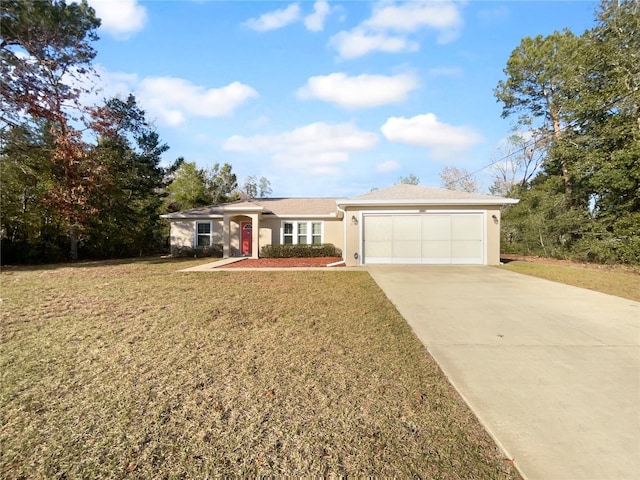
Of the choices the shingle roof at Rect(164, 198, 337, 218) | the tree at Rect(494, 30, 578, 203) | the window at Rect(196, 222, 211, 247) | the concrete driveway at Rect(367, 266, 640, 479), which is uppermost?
the tree at Rect(494, 30, 578, 203)

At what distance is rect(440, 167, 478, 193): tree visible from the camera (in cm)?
3612

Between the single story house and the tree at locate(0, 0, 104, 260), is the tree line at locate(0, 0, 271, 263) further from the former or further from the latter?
the single story house

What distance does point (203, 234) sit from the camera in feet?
61.6

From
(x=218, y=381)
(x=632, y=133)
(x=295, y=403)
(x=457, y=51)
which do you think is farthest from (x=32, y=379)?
(x=632, y=133)

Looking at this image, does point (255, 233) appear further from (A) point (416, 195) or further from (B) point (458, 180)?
(B) point (458, 180)

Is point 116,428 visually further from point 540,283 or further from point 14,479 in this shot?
point 540,283

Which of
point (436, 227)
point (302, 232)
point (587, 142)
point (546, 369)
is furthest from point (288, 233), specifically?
point (587, 142)

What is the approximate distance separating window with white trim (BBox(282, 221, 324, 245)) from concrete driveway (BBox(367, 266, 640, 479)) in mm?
11263

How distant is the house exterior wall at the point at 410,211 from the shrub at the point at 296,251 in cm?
396

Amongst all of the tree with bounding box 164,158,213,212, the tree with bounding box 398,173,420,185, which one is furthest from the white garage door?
the tree with bounding box 398,173,420,185

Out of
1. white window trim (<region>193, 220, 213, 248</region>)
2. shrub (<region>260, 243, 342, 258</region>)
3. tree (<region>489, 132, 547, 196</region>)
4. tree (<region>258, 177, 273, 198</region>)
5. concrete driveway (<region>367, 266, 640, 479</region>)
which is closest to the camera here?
concrete driveway (<region>367, 266, 640, 479</region>)

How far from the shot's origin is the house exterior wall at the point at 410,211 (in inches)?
527

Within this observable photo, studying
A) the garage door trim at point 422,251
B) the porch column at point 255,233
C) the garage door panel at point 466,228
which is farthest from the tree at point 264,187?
the garage door panel at point 466,228

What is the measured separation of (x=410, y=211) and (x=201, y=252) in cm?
1205
